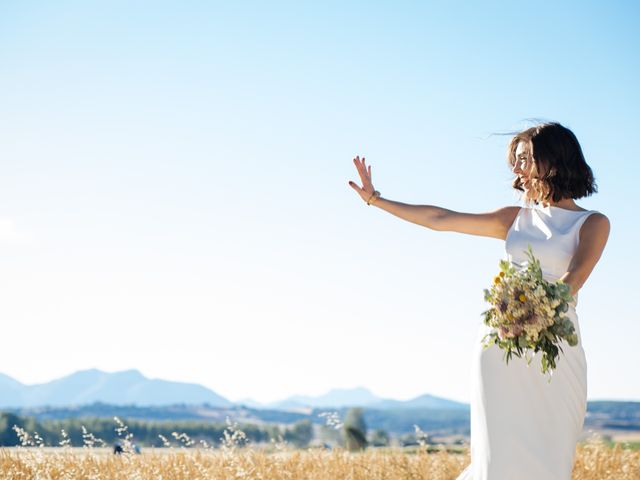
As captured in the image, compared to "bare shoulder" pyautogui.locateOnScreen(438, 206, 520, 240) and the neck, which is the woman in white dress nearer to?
the neck

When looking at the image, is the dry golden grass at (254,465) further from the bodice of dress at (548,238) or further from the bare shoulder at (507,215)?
the bodice of dress at (548,238)

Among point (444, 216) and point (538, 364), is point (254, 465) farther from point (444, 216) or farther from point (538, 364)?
point (538, 364)

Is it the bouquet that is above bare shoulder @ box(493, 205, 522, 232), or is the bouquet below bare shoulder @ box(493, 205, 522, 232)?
below

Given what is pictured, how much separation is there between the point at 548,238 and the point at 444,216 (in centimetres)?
106

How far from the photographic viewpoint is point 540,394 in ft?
20.0

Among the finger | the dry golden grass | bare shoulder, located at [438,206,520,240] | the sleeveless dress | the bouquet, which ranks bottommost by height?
the dry golden grass

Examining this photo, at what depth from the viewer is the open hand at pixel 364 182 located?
7.39 metres

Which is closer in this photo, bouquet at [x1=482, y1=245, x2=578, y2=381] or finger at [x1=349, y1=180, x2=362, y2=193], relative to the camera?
bouquet at [x1=482, y1=245, x2=578, y2=381]

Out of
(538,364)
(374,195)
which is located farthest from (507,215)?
(538,364)

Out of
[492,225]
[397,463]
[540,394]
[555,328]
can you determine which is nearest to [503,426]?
[540,394]

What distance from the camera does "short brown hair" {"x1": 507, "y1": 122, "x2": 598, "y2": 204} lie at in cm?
625

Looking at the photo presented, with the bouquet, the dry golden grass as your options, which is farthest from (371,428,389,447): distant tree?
the bouquet

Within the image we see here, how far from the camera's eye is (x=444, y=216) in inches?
280

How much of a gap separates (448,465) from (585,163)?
4.16m
